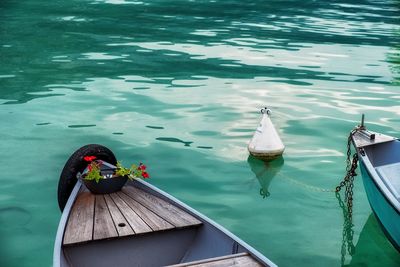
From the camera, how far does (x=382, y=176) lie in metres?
10.4

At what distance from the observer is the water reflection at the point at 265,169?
1290 cm

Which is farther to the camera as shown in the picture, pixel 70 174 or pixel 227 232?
pixel 70 174

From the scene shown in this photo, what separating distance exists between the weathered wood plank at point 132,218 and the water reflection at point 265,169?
4566 mm

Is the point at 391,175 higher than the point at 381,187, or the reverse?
the point at 381,187

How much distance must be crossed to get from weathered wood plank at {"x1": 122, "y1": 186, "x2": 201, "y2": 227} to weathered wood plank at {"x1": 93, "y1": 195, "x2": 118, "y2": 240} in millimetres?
Result: 528

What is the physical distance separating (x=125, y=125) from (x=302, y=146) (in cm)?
494

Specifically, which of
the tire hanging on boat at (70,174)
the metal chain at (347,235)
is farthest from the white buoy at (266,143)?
the tire hanging on boat at (70,174)

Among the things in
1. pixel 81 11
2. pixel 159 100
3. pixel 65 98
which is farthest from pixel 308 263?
pixel 81 11

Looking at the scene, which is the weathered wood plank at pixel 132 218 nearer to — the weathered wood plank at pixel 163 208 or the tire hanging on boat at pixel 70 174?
the weathered wood plank at pixel 163 208

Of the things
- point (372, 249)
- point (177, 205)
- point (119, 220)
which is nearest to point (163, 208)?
point (177, 205)

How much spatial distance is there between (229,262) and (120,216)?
2157mm

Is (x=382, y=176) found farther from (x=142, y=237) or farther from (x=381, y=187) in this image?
(x=142, y=237)

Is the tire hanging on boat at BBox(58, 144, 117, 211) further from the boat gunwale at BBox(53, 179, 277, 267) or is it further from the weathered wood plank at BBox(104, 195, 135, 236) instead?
the weathered wood plank at BBox(104, 195, 135, 236)

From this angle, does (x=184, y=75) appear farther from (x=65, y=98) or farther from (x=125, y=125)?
(x=125, y=125)
